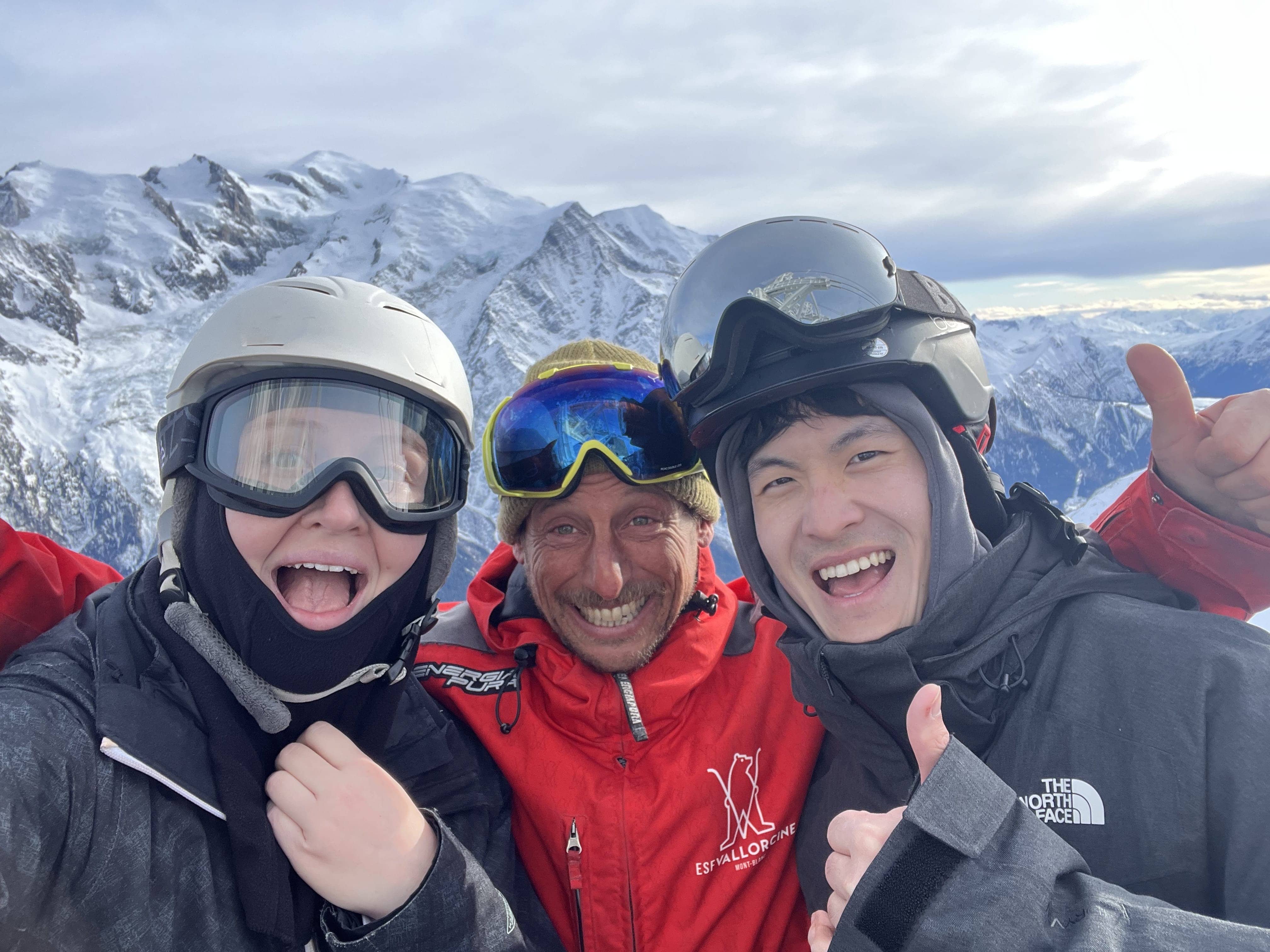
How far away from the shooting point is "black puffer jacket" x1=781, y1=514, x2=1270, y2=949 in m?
1.49

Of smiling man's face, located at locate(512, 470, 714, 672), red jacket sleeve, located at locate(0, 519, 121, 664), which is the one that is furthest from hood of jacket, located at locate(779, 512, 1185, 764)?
red jacket sleeve, located at locate(0, 519, 121, 664)

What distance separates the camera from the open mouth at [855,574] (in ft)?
8.84

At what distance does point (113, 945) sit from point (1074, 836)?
8.59ft

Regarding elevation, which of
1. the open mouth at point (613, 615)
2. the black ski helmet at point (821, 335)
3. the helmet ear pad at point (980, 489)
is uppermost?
the black ski helmet at point (821, 335)

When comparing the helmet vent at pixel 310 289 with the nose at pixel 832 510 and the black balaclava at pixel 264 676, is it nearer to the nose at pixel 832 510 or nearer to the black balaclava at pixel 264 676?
the black balaclava at pixel 264 676

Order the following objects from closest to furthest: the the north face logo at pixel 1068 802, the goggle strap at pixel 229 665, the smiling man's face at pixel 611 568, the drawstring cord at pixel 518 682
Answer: the the north face logo at pixel 1068 802 → the goggle strap at pixel 229 665 → the drawstring cord at pixel 518 682 → the smiling man's face at pixel 611 568

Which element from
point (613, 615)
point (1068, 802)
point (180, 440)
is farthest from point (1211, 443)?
point (180, 440)

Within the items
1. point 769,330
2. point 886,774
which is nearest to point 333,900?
point 886,774

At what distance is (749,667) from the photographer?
345 cm

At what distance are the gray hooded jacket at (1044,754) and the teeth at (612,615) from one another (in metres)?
0.64

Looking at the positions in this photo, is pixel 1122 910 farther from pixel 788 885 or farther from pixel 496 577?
pixel 496 577

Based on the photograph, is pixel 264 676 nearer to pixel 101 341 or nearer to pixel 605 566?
pixel 605 566

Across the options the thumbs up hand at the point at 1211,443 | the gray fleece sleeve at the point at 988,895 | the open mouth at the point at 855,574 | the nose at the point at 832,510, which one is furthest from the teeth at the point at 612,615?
the thumbs up hand at the point at 1211,443

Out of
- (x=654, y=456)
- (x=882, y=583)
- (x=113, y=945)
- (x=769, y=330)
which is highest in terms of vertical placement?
(x=769, y=330)
